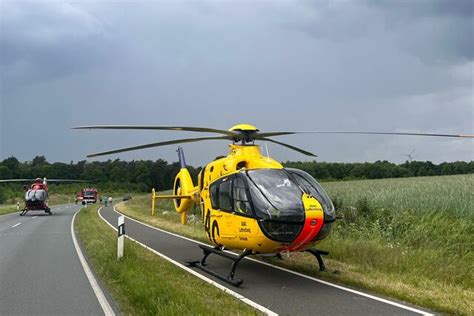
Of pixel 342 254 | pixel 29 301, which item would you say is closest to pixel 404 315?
pixel 342 254

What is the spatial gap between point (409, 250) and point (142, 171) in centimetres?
10583

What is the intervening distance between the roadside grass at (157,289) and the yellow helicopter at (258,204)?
3.06ft

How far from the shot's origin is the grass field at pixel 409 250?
840 cm

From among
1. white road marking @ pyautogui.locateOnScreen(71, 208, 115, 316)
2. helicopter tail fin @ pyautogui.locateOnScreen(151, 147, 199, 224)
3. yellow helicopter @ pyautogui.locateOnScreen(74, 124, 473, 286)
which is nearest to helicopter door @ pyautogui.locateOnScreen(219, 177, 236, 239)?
yellow helicopter @ pyautogui.locateOnScreen(74, 124, 473, 286)

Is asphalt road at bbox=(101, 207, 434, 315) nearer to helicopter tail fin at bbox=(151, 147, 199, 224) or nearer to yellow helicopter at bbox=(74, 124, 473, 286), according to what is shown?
yellow helicopter at bbox=(74, 124, 473, 286)

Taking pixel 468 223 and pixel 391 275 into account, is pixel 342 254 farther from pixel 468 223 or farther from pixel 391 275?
pixel 468 223

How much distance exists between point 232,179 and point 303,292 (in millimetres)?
2786

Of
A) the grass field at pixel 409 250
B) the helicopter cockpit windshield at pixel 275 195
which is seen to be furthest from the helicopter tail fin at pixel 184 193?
the helicopter cockpit windshield at pixel 275 195

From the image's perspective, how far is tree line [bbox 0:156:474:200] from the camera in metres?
68.3

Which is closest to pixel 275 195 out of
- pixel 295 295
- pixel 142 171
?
pixel 295 295

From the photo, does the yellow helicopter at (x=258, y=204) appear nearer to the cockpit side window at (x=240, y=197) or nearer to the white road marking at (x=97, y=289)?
the cockpit side window at (x=240, y=197)

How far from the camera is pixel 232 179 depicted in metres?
9.98

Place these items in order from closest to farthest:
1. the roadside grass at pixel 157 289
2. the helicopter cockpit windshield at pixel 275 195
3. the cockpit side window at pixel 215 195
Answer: the roadside grass at pixel 157 289 < the helicopter cockpit windshield at pixel 275 195 < the cockpit side window at pixel 215 195

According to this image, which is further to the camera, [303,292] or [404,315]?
[303,292]
